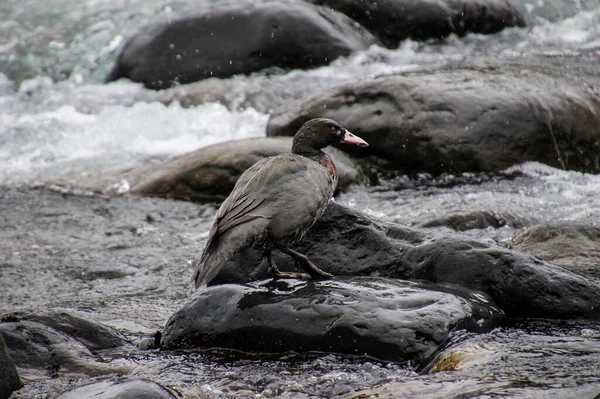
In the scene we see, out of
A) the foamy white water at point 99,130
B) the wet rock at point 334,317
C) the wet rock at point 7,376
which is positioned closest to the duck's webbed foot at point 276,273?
the wet rock at point 334,317

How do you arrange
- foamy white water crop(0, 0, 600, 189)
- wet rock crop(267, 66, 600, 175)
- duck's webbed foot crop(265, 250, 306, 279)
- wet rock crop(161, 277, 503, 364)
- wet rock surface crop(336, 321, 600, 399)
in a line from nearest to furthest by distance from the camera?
1. wet rock surface crop(336, 321, 600, 399)
2. wet rock crop(161, 277, 503, 364)
3. duck's webbed foot crop(265, 250, 306, 279)
4. wet rock crop(267, 66, 600, 175)
5. foamy white water crop(0, 0, 600, 189)

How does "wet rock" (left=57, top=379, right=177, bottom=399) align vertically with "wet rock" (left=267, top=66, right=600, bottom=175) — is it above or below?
above

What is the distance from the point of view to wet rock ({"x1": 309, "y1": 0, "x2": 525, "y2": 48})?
1356 cm

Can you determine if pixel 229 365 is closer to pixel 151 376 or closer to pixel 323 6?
pixel 151 376

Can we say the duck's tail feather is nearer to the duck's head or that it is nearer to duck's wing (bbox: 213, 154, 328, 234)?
duck's wing (bbox: 213, 154, 328, 234)

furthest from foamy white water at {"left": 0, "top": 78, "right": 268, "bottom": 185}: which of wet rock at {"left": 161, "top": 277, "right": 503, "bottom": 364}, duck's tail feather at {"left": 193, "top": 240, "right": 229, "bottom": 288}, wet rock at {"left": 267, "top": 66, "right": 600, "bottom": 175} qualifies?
wet rock at {"left": 161, "top": 277, "right": 503, "bottom": 364}

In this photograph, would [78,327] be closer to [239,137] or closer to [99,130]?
[239,137]

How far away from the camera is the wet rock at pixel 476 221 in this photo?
738 centimetres

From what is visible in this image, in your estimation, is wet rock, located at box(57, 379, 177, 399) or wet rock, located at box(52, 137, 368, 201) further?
wet rock, located at box(52, 137, 368, 201)

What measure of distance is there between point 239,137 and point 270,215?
224 inches

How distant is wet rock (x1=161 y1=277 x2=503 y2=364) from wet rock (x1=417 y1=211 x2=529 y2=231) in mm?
2213

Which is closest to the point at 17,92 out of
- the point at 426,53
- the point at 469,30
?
the point at 426,53

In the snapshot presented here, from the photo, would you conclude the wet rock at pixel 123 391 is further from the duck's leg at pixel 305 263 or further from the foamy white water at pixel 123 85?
the foamy white water at pixel 123 85

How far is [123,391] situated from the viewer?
386 cm
